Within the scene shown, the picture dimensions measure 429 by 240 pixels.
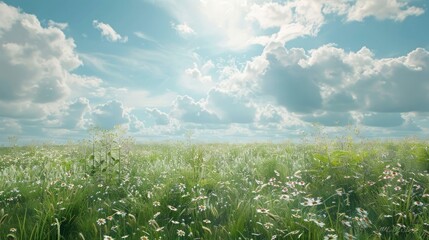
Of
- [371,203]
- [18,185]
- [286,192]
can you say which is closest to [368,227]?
[371,203]

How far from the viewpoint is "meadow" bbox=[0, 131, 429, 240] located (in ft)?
15.9

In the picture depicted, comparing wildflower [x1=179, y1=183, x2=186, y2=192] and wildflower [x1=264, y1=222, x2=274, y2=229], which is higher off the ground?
wildflower [x1=179, y1=183, x2=186, y2=192]

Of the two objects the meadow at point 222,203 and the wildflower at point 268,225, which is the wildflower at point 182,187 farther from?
the wildflower at point 268,225


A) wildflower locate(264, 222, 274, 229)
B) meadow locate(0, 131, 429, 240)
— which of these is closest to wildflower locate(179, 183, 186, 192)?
meadow locate(0, 131, 429, 240)

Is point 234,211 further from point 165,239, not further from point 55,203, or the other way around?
point 55,203

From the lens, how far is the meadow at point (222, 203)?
484cm

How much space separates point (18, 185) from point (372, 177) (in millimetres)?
7652

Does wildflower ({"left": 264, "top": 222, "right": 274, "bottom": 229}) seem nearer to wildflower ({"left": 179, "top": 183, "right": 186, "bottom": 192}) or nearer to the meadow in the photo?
the meadow

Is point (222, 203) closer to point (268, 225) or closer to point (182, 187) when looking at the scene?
point (182, 187)

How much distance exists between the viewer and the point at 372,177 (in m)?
7.57

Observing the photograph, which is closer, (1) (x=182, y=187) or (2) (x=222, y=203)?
(2) (x=222, y=203)

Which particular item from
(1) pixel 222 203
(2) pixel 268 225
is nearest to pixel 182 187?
(1) pixel 222 203

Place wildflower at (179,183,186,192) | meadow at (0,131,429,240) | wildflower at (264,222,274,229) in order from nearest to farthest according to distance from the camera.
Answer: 1. wildflower at (264,222,274,229)
2. meadow at (0,131,429,240)
3. wildflower at (179,183,186,192)

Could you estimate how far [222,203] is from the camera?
6.13 meters
